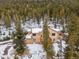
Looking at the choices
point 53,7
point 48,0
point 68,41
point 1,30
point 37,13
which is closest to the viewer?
point 68,41

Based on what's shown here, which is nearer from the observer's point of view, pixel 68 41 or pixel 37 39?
pixel 68 41

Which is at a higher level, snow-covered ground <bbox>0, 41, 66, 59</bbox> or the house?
the house

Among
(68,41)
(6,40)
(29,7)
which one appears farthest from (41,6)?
(68,41)

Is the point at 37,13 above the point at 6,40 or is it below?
above

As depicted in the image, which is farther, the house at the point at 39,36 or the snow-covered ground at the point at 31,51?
the house at the point at 39,36

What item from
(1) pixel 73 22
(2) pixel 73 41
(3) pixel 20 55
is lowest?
(3) pixel 20 55

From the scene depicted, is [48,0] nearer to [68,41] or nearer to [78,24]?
[78,24]

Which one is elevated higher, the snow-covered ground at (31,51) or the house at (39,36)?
the house at (39,36)

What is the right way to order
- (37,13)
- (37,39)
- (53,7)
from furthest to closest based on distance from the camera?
(53,7) → (37,13) → (37,39)

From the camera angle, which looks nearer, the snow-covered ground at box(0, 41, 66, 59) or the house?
the snow-covered ground at box(0, 41, 66, 59)

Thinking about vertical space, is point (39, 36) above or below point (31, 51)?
above

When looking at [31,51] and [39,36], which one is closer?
[31,51]
